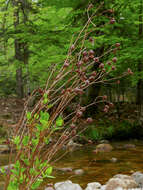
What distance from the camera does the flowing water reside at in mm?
4289

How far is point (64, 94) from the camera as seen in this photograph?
1.69 meters

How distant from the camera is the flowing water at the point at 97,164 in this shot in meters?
4.29

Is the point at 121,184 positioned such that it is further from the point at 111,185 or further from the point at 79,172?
the point at 79,172

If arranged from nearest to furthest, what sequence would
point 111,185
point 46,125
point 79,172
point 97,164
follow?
point 46,125, point 111,185, point 79,172, point 97,164

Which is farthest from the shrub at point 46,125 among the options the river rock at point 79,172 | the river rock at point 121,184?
the river rock at point 79,172

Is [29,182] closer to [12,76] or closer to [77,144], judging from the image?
[77,144]

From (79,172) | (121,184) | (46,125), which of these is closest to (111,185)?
(121,184)

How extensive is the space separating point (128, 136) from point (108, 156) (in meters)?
3.22

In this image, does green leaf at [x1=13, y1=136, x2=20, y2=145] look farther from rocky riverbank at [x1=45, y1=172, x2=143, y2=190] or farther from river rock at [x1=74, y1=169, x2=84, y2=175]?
river rock at [x1=74, y1=169, x2=84, y2=175]

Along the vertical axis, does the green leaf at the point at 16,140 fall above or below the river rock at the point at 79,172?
above

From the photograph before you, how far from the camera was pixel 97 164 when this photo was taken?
5238mm

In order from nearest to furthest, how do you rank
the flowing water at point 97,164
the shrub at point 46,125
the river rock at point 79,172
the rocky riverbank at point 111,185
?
1. the shrub at point 46,125
2. the rocky riverbank at point 111,185
3. the flowing water at point 97,164
4. the river rock at point 79,172

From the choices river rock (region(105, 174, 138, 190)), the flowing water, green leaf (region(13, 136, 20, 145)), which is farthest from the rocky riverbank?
green leaf (region(13, 136, 20, 145))

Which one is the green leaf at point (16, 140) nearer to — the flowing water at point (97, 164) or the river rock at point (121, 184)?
the river rock at point (121, 184)
